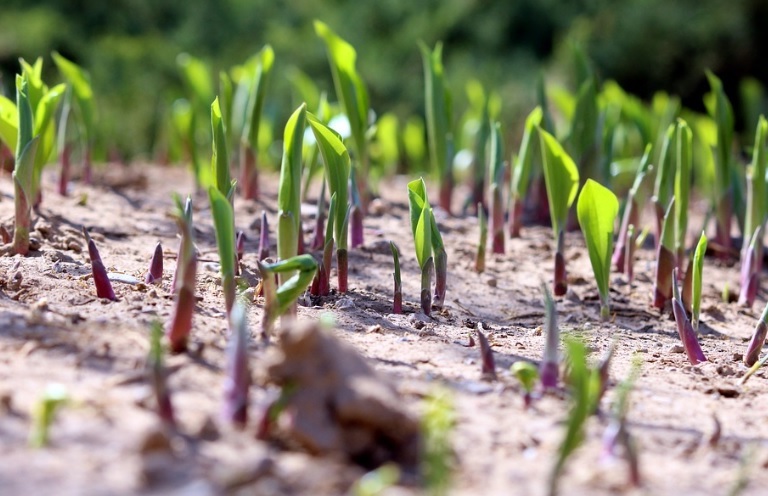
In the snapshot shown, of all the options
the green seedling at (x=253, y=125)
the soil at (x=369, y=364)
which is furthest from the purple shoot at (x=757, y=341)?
the green seedling at (x=253, y=125)

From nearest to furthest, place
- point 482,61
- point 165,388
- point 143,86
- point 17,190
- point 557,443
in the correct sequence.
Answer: point 165,388 < point 557,443 < point 17,190 < point 143,86 < point 482,61

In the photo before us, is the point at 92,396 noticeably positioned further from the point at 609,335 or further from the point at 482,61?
the point at 482,61

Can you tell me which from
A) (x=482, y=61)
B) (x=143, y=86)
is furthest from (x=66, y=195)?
(x=482, y=61)

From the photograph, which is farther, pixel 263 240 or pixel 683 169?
pixel 683 169

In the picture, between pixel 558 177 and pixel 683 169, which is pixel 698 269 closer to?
pixel 558 177

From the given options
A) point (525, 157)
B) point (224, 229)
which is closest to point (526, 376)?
point (224, 229)

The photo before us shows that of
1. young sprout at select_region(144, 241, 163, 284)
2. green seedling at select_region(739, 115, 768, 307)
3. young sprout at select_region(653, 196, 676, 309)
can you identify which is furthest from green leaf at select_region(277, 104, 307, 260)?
green seedling at select_region(739, 115, 768, 307)

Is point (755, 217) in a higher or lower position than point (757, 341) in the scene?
higher
